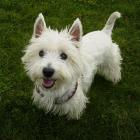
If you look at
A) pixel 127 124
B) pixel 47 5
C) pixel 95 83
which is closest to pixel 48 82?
pixel 127 124

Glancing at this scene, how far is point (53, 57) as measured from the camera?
4605 mm

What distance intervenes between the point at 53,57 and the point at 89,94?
1.87m

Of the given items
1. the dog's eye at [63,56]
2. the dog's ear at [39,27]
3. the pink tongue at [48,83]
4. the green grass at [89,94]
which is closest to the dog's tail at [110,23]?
the green grass at [89,94]

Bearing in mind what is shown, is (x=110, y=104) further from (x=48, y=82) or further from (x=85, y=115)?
(x=48, y=82)

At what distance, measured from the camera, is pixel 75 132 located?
551cm

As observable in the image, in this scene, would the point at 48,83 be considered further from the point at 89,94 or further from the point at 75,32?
the point at 89,94

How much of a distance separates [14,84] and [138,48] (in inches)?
104

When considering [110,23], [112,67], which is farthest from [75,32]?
[112,67]

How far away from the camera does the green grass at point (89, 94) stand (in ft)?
18.2

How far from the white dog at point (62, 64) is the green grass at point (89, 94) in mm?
258

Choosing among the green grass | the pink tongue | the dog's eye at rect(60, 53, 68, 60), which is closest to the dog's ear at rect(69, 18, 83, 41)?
the dog's eye at rect(60, 53, 68, 60)

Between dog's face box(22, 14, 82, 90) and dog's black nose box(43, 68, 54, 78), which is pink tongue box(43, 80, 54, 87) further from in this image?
dog's black nose box(43, 68, 54, 78)

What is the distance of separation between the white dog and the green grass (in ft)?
0.85

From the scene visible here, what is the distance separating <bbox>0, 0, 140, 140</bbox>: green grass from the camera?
5.54 metres
